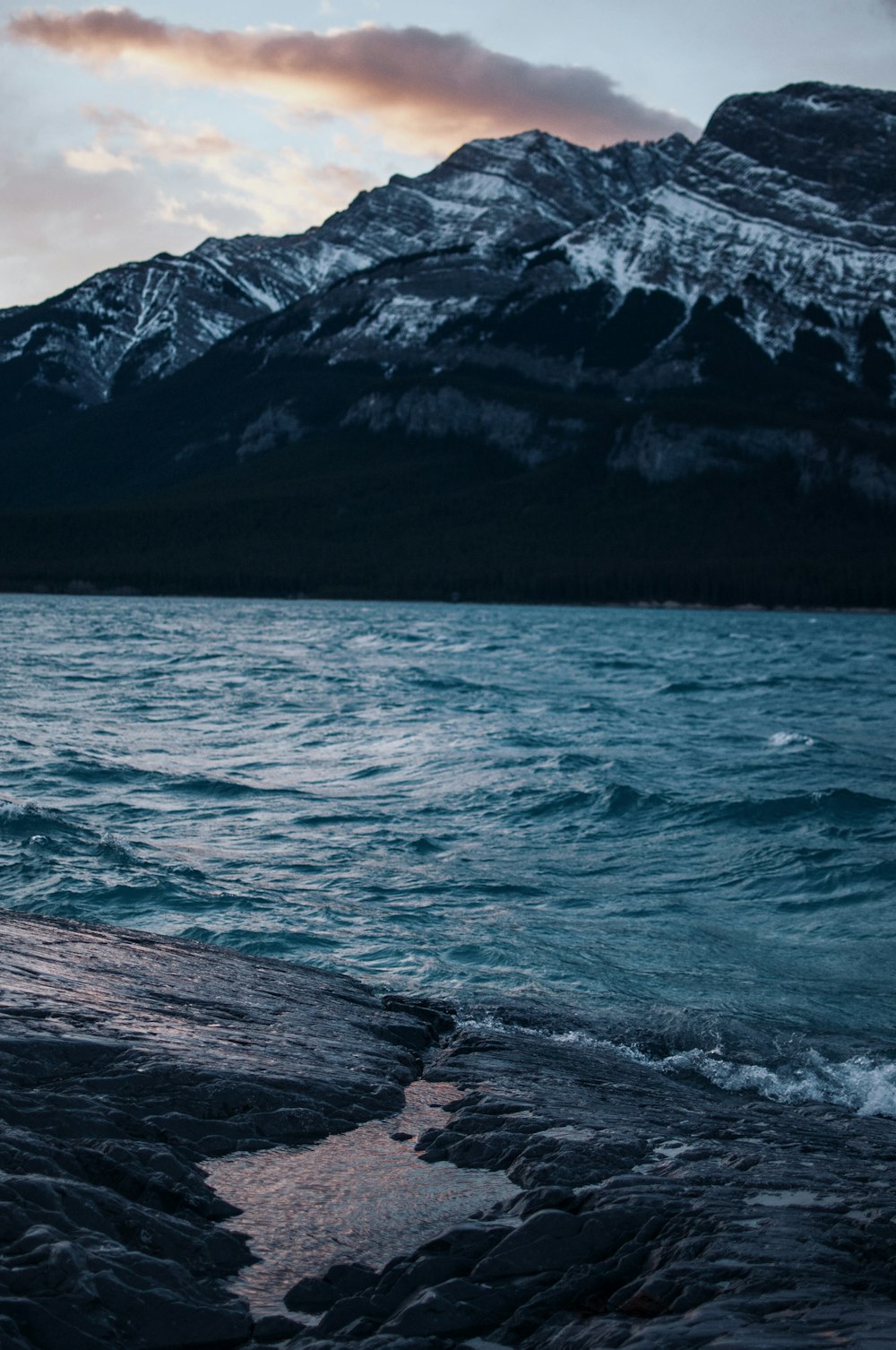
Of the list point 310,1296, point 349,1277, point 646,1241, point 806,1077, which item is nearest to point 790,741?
point 806,1077

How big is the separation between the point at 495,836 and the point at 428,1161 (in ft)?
52.2

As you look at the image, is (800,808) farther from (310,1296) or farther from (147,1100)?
(310,1296)

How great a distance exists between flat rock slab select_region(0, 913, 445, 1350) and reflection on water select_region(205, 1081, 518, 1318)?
184mm

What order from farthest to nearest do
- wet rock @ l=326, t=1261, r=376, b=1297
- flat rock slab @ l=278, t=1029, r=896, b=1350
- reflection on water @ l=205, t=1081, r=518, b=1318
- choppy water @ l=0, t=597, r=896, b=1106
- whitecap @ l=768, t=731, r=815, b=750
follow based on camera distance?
1. whitecap @ l=768, t=731, r=815, b=750
2. choppy water @ l=0, t=597, r=896, b=1106
3. reflection on water @ l=205, t=1081, r=518, b=1318
4. wet rock @ l=326, t=1261, r=376, b=1297
5. flat rock slab @ l=278, t=1029, r=896, b=1350

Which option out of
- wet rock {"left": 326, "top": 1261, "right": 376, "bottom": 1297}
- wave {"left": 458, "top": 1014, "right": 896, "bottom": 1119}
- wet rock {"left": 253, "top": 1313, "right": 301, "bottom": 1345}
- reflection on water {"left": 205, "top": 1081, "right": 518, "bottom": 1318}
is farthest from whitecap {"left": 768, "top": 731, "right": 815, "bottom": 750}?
wet rock {"left": 253, "top": 1313, "right": 301, "bottom": 1345}

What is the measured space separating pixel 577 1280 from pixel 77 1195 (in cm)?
292

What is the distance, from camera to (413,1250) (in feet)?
24.8

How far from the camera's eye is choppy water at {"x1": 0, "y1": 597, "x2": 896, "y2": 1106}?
16703 mm

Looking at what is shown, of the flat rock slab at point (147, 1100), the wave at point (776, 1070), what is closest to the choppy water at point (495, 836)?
the wave at point (776, 1070)

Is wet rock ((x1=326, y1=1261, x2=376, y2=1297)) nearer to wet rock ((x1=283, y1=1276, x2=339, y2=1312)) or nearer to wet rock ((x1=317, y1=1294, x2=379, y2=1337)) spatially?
wet rock ((x1=283, y1=1276, x2=339, y2=1312))

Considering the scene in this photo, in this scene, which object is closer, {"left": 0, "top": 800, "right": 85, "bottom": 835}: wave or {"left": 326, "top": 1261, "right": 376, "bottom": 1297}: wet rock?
{"left": 326, "top": 1261, "right": 376, "bottom": 1297}: wet rock

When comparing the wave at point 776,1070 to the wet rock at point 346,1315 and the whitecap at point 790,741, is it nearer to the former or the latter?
the wet rock at point 346,1315

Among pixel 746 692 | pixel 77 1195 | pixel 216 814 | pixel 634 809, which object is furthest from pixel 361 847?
pixel 746 692

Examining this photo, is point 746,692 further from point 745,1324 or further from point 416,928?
point 745,1324
